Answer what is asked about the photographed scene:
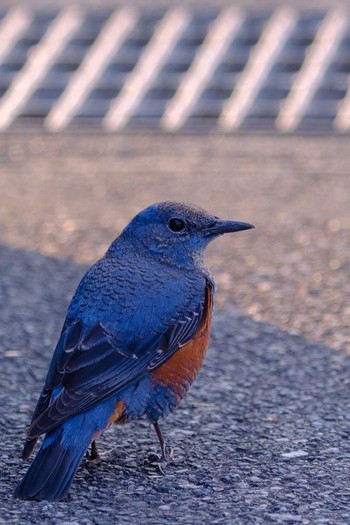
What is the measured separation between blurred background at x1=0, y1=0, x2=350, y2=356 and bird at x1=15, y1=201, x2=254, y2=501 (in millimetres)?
1952

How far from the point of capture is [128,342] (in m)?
4.94

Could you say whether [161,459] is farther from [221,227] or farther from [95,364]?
[221,227]

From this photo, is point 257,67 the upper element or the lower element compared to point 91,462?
upper

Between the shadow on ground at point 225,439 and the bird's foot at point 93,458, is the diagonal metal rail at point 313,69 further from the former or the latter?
the bird's foot at point 93,458

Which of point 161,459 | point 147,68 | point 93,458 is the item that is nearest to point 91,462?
point 93,458

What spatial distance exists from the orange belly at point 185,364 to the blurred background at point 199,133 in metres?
1.94

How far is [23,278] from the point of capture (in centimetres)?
838

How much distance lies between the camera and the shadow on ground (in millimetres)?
4691

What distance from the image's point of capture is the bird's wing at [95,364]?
185 inches

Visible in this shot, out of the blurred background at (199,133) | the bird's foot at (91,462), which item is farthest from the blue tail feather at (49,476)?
the blurred background at (199,133)

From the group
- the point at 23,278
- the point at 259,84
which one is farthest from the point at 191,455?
the point at 259,84

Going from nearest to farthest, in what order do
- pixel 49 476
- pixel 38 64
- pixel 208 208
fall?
pixel 49 476, pixel 208 208, pixel 38 64

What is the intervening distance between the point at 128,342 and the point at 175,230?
2.06 feet

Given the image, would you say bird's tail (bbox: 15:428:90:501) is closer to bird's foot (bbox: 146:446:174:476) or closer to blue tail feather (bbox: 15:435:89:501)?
blue tail feather (bbox: 15:435:89:501)
